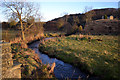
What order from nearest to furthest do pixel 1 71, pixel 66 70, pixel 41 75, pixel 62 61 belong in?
pixel 1 71 → pixel 41 75 → pixel 66 70 → pixel 62 61

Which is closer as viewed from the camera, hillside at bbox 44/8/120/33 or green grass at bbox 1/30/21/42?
green grass at bbox 1/30/21/42

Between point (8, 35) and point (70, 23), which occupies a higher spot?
point (70, 23)

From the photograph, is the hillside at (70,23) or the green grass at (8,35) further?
the hillside at (70,23)

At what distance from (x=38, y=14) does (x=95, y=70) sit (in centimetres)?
1395

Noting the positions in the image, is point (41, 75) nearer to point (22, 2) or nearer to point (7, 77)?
point (7, 77)

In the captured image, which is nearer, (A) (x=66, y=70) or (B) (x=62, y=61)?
(A) (x=66, y=70)

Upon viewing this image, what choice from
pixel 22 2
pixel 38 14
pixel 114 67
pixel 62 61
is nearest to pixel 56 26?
pixel 38 14

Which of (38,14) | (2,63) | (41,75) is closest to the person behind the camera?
(2,63)

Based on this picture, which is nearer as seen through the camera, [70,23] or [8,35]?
[8,35]

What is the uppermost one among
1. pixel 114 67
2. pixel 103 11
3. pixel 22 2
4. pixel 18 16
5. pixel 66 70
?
pixel 103 11

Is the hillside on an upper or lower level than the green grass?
upper

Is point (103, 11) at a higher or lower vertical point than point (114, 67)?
higher

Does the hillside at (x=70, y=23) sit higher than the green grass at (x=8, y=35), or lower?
higher

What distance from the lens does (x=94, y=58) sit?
20.5 ft
